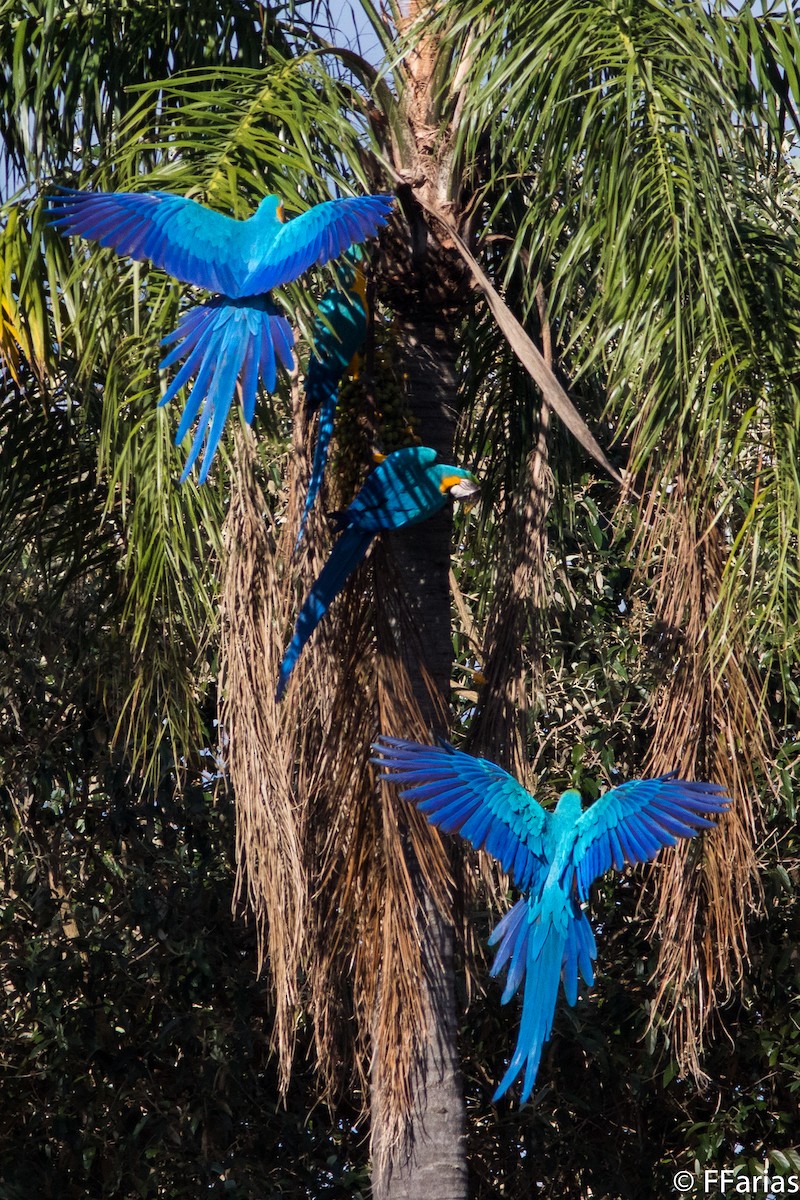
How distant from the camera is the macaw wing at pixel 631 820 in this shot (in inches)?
113

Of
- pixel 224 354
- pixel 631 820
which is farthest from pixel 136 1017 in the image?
pixel 224 354

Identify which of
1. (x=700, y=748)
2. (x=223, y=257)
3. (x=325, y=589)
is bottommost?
(x=700, y=748)

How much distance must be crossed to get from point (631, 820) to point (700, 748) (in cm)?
62

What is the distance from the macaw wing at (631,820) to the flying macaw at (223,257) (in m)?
1.02

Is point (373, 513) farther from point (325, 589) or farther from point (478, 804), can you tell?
point (478, 804)

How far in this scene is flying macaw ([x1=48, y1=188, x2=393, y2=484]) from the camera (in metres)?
2.63

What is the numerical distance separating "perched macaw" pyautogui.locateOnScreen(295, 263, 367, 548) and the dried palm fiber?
0.74 metres

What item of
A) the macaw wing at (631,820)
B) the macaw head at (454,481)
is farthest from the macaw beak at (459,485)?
the macaw wing at (631,820)

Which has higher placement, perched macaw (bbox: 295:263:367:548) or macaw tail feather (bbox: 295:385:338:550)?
perched macaw (bbox: 295:263:367:548)

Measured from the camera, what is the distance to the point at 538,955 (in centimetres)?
290

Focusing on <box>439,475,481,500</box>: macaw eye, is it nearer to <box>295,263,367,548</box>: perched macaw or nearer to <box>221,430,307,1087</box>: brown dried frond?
<box>295,263,367,548</box>: perched macaw

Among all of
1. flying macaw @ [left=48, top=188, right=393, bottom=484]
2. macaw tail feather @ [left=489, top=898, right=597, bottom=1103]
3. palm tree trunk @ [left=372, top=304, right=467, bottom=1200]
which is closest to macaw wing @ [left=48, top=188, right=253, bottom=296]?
flying macaw @ [left=48, top=188, right=393, bottom=484]

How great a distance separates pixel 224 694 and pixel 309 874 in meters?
0.48

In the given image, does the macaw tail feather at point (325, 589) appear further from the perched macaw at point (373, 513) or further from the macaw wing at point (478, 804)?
the macaw wing at point (478, 804)
